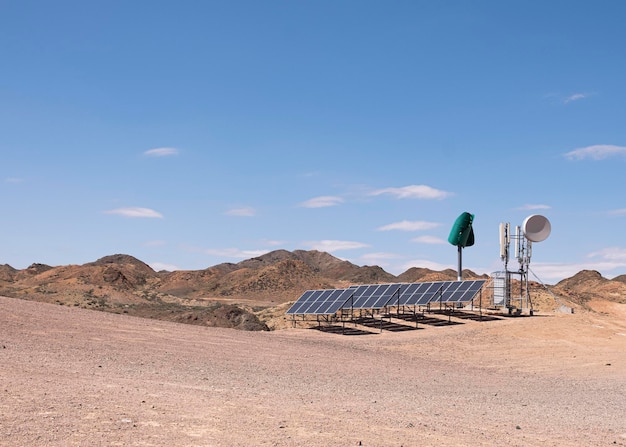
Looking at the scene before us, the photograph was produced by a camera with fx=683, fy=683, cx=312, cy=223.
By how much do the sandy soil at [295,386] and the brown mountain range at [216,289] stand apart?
486 inches

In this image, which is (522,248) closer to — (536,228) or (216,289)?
(536,228)

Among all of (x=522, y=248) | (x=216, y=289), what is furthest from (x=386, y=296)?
(x=216, y=289)

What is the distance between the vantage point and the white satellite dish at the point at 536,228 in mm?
47438

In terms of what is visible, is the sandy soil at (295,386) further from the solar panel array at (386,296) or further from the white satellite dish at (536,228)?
the white satellite dish at (536,228)

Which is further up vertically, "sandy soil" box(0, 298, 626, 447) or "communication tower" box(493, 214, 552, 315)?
"communication tower" box(493, 214, 552, 315)

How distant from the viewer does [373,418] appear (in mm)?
13672

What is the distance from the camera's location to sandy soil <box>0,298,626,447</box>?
37.4 ft

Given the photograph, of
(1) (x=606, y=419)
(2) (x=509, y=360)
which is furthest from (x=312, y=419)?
(2) (x=509, y=360)

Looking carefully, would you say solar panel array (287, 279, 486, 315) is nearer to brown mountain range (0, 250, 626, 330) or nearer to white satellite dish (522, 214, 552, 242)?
brown mountain range (0, 250, 626, 330)

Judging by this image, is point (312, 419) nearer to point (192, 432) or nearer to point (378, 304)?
point (192, 432)

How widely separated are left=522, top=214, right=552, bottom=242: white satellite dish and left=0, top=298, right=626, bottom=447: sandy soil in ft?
37.3

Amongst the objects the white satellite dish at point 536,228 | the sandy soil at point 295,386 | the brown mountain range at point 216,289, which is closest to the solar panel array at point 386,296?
the brown mountain range at point 216,289

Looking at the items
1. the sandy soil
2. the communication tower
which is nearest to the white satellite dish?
the communication tower

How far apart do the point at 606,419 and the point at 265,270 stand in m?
104
